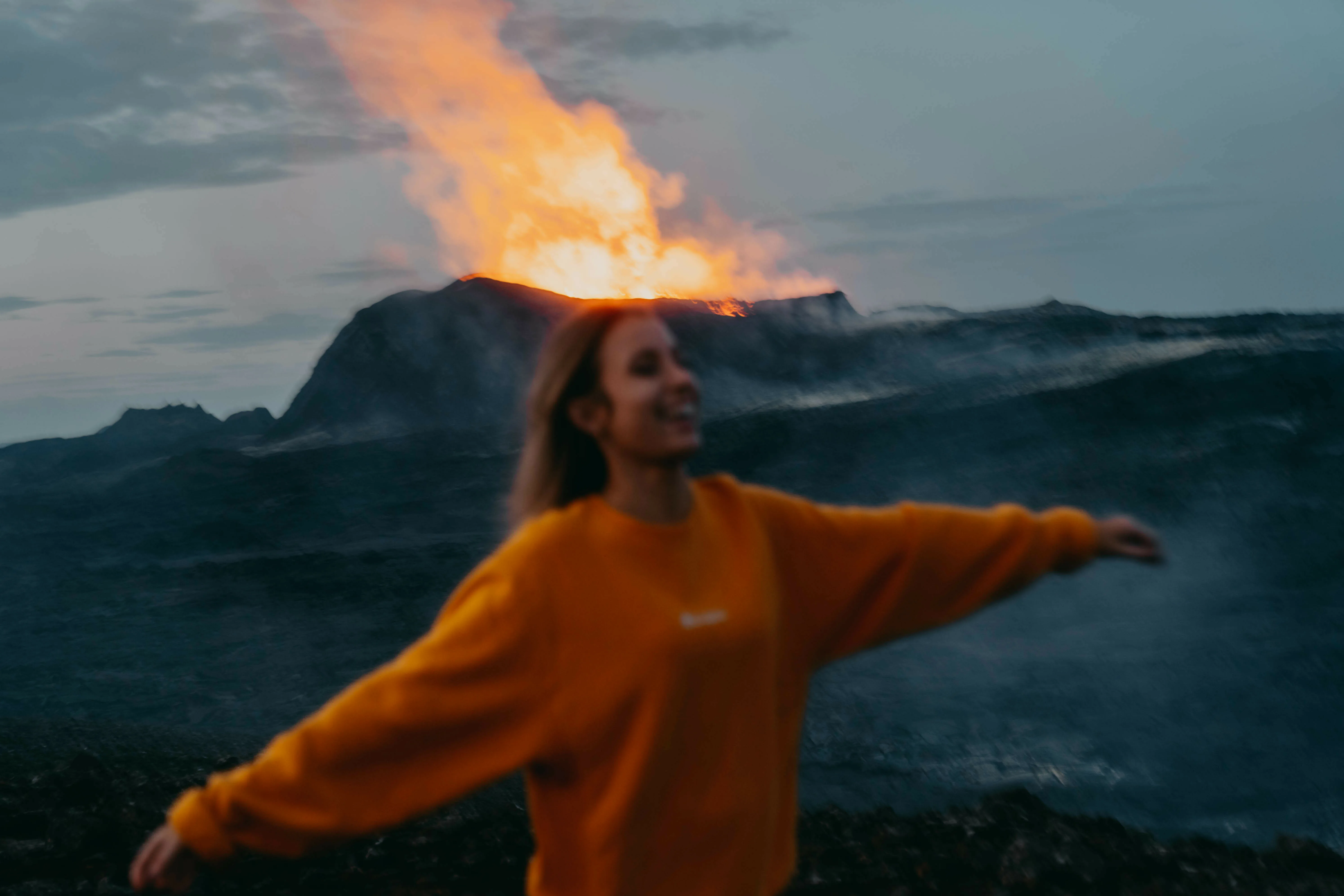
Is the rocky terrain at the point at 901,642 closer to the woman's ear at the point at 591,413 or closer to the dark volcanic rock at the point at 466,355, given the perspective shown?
the dark volcanic rock at the point at 466,355

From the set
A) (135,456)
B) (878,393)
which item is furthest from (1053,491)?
(135,456)

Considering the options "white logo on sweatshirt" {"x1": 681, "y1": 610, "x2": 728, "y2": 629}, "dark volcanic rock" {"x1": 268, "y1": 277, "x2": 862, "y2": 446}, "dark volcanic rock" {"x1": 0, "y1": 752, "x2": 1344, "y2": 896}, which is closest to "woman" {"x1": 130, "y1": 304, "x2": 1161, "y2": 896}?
"white logo on sweatshirt" {"x1": 681, "y1": 610, "x2": 728, "y2": 629}

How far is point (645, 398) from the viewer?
7.57ft

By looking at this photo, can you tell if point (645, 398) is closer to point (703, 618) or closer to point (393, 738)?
point (703, 618)

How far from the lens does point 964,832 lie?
6109 millimetres

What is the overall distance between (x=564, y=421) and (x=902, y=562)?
2.87 ft

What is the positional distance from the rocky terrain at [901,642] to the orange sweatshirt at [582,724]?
321cm

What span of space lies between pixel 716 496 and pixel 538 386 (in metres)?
0.46

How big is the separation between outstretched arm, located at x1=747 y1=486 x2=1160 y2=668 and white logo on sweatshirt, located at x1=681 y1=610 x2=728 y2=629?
1.16 ft

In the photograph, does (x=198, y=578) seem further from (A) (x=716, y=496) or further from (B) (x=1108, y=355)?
(B) (x=1108, y=355)

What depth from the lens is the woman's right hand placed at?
7.22 ft

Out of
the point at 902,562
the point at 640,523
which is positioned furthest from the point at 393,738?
the point at 902,562

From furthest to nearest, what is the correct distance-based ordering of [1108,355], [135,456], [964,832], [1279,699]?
[135,456], [1108,355], [1279,699], [964,832]

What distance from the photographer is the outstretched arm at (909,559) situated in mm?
2654
